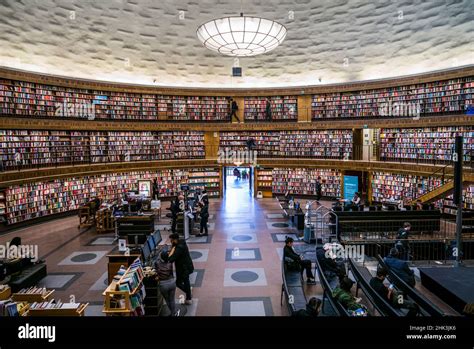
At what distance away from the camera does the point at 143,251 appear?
7.62 meters

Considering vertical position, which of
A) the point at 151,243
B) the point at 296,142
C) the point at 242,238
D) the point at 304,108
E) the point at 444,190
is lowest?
the point at 242,238

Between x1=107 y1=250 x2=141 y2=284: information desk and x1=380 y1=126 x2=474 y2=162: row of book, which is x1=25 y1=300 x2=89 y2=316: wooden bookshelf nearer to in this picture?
x1=107 y1=250 x2=141 y2=284: information desk

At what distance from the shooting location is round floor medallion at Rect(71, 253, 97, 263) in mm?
10055

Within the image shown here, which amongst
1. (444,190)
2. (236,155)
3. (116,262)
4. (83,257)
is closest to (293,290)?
(116,262)

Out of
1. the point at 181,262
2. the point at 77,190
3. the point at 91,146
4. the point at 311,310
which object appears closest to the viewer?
the point at 311,310

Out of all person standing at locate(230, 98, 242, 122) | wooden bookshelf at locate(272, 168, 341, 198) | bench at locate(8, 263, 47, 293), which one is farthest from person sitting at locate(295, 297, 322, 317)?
person standing at locate(230, 98, 242, 122)

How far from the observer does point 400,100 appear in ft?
56.3

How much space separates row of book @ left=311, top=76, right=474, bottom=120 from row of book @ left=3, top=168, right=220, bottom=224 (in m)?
7.94

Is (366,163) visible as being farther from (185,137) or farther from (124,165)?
(124,165)

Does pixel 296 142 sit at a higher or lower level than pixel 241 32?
lower

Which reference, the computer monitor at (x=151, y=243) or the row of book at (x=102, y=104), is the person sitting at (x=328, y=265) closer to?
the computer monitor at (x=151, y=243)

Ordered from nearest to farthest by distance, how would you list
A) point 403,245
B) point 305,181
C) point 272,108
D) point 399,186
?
point 403,245, point 399,186, point 305,181, point 272,108

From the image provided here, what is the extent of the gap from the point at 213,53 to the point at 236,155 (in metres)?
6.25

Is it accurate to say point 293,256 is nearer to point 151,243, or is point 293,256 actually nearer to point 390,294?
point 390,294
